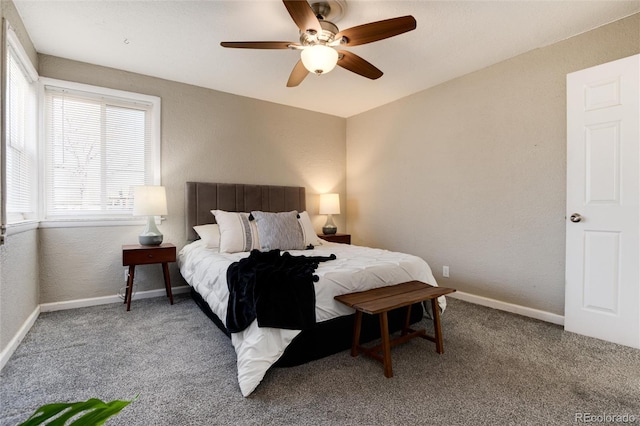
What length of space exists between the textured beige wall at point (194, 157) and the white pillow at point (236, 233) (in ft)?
2.56

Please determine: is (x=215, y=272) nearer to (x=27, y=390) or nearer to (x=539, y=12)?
(x=27, y=390)

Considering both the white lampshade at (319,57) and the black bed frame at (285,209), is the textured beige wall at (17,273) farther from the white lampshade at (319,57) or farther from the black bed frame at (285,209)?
the white lampshade at (319,57)

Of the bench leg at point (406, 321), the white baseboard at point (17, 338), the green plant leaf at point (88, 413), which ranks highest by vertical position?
the green plant leaf at point (88, 413)

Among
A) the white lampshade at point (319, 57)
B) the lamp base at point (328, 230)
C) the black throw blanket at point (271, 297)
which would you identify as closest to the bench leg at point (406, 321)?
the black throw blanket at point (271, 297)

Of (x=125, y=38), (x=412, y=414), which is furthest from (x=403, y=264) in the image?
(x=125, y=38)

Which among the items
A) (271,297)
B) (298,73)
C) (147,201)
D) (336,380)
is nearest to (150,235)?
(147,201)

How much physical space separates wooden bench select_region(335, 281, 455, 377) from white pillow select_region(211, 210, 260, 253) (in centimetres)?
145

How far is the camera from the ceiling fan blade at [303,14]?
72.8 inches

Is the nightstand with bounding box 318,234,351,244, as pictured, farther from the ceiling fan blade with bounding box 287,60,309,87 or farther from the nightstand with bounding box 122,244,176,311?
the ceiling fan blade with bounding box 287,60,309,87

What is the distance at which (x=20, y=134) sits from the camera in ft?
9.01

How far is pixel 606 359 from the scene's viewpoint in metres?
2.23

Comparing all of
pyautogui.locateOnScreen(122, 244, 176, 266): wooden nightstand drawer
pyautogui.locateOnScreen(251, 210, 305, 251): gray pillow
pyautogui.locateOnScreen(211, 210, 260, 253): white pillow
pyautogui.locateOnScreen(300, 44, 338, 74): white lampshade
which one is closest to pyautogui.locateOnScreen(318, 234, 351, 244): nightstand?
pyautogui.locateOnScreen(251, 210, 305, 251): gray pillow

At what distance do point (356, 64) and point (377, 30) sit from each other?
0.47 metres

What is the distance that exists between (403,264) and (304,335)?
103cm
